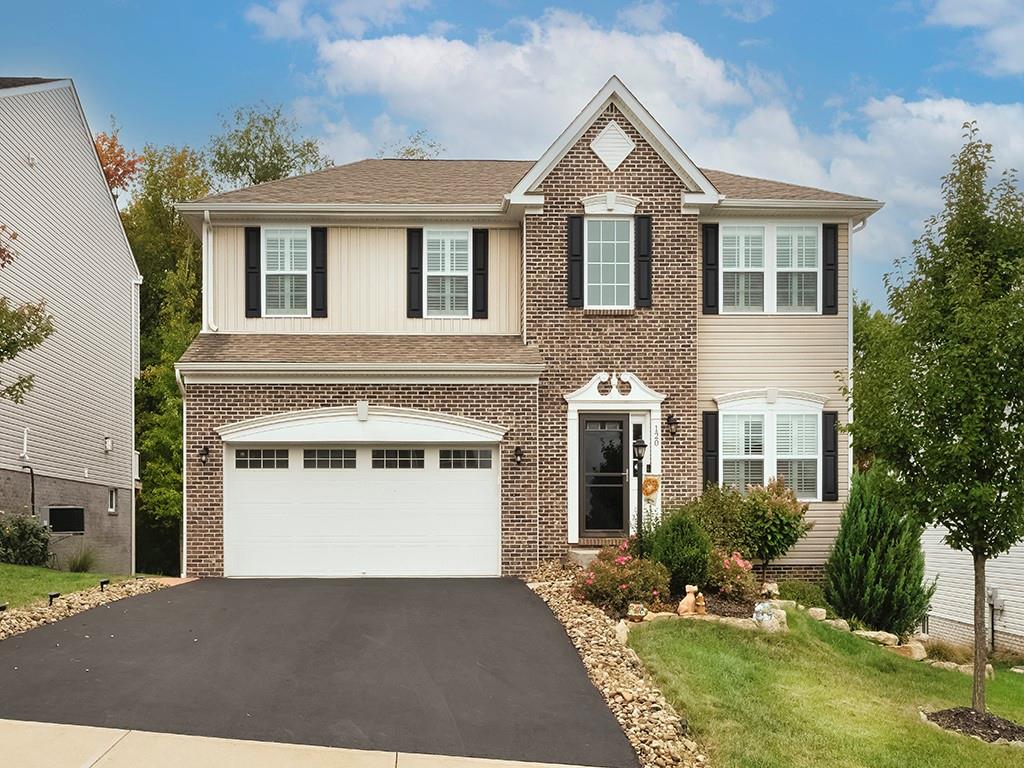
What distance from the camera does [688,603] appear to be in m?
13.8

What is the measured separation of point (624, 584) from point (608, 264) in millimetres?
6522

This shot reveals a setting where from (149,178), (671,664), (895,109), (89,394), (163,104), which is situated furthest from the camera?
(149,178)

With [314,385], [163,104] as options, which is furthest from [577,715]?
[163,104]

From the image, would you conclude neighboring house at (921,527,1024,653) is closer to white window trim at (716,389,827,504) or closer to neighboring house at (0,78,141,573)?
white window trim at (716,389,827,504)

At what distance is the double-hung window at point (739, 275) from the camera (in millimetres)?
19250

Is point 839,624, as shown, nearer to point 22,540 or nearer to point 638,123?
point 638,123

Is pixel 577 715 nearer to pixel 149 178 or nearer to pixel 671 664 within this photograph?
pixel 671 664

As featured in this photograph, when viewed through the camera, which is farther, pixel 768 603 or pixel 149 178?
pixel 149 178

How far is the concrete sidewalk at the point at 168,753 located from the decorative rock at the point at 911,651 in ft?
26.2

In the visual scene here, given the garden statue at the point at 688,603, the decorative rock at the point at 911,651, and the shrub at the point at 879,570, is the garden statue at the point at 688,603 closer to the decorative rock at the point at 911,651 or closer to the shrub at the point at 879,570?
the decorative rock at the point at 911,651

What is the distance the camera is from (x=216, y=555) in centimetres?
1806

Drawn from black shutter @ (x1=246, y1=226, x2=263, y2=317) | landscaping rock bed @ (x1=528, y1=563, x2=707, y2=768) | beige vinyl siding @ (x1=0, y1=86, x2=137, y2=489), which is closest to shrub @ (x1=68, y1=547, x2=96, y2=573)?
beige vinyl siding @ (x1=0, y1=86, x2=137, y2=489)

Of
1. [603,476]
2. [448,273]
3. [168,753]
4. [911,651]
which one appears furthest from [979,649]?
[448,273]

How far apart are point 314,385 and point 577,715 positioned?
9.70m
